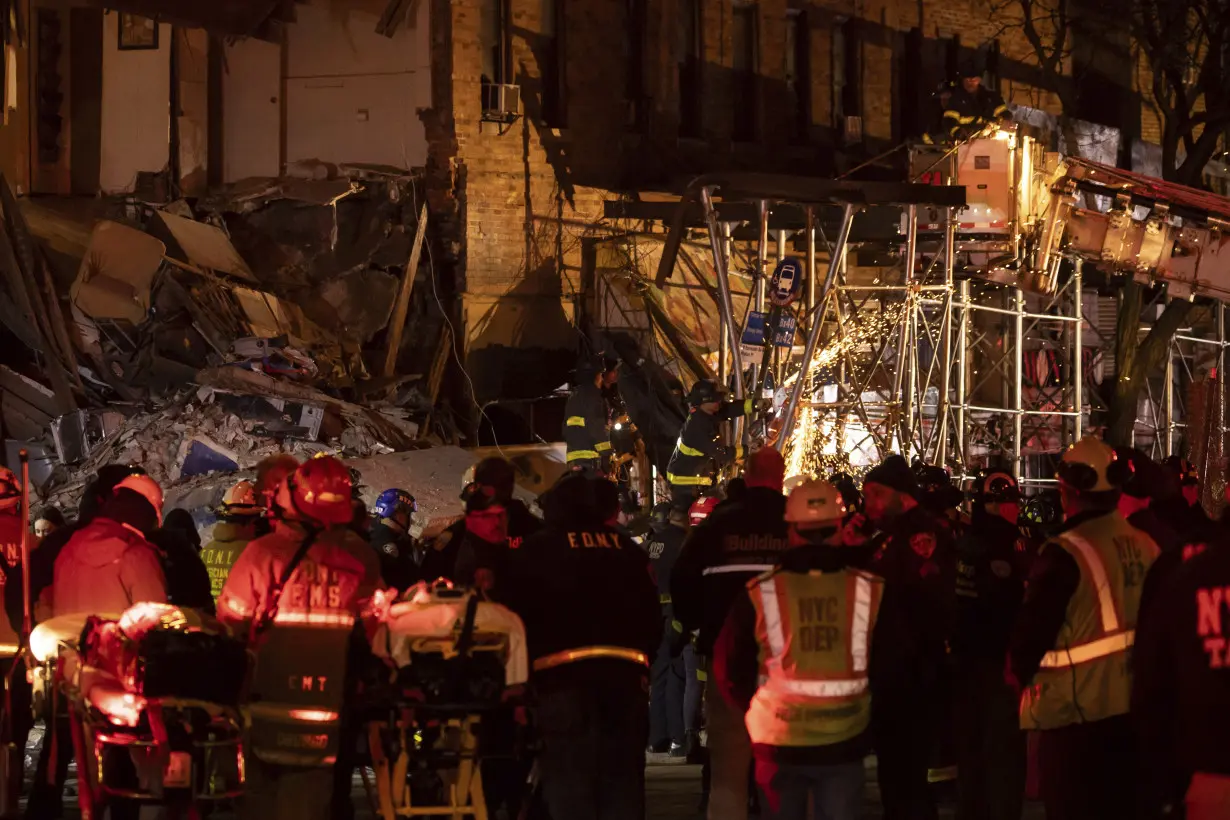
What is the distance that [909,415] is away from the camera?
61.3 ft

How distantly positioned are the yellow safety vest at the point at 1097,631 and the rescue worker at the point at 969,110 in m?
11.6

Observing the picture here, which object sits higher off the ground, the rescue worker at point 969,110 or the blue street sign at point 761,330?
the rescue worker at point 969,110

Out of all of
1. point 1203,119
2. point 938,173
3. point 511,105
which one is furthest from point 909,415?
point 1203,119

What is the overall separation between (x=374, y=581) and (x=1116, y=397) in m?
20.6

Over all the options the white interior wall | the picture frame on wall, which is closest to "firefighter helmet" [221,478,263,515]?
the white interior wall

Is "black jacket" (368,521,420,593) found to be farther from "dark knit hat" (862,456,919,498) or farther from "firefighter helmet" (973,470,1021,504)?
"firefighter helmet" (973,470,1021,504)

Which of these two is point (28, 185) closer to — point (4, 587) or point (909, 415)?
point (909, 415)

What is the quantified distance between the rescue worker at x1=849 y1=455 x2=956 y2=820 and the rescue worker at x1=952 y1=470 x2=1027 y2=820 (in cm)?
14

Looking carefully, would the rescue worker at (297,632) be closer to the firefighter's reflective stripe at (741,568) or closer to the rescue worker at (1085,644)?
the firefighter's reflective stripe at (741,568)

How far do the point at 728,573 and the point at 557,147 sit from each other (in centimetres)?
1439

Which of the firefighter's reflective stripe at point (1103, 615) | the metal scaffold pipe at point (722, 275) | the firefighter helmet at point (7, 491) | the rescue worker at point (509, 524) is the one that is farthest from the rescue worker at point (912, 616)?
the metal scaffold pipe at point (722, 275)

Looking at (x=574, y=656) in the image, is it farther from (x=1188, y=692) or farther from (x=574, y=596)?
(x=1188, y=692)

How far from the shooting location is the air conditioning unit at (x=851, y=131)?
986 inches

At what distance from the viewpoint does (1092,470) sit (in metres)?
7.74
